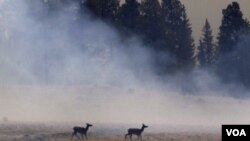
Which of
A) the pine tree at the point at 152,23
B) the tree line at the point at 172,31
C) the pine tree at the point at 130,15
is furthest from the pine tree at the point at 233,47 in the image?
the pine tree at the point at 130,15

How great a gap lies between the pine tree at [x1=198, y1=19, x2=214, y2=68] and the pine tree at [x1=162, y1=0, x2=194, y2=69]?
11.6 m

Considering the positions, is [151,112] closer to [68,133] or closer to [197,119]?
[197,119]

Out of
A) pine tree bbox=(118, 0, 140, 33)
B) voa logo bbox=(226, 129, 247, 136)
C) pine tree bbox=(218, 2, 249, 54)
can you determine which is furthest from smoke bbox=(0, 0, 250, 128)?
voa logo bbox=(226, 129, 247, 136)

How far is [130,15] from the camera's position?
80750mm

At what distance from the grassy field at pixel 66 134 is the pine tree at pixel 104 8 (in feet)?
95.3

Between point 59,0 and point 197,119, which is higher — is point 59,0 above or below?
above

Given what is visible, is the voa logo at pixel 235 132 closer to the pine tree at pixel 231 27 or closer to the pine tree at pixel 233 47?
the pine tree at pixel 233 47

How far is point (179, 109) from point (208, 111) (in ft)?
12.7


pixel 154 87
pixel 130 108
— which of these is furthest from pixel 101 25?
pixel 130 108

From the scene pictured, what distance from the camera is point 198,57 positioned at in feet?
336

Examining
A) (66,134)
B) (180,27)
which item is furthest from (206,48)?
(66,134)

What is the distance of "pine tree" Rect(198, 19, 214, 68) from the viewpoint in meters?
101

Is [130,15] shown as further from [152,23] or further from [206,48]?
[206,48]

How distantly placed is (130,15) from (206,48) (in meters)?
26.2
